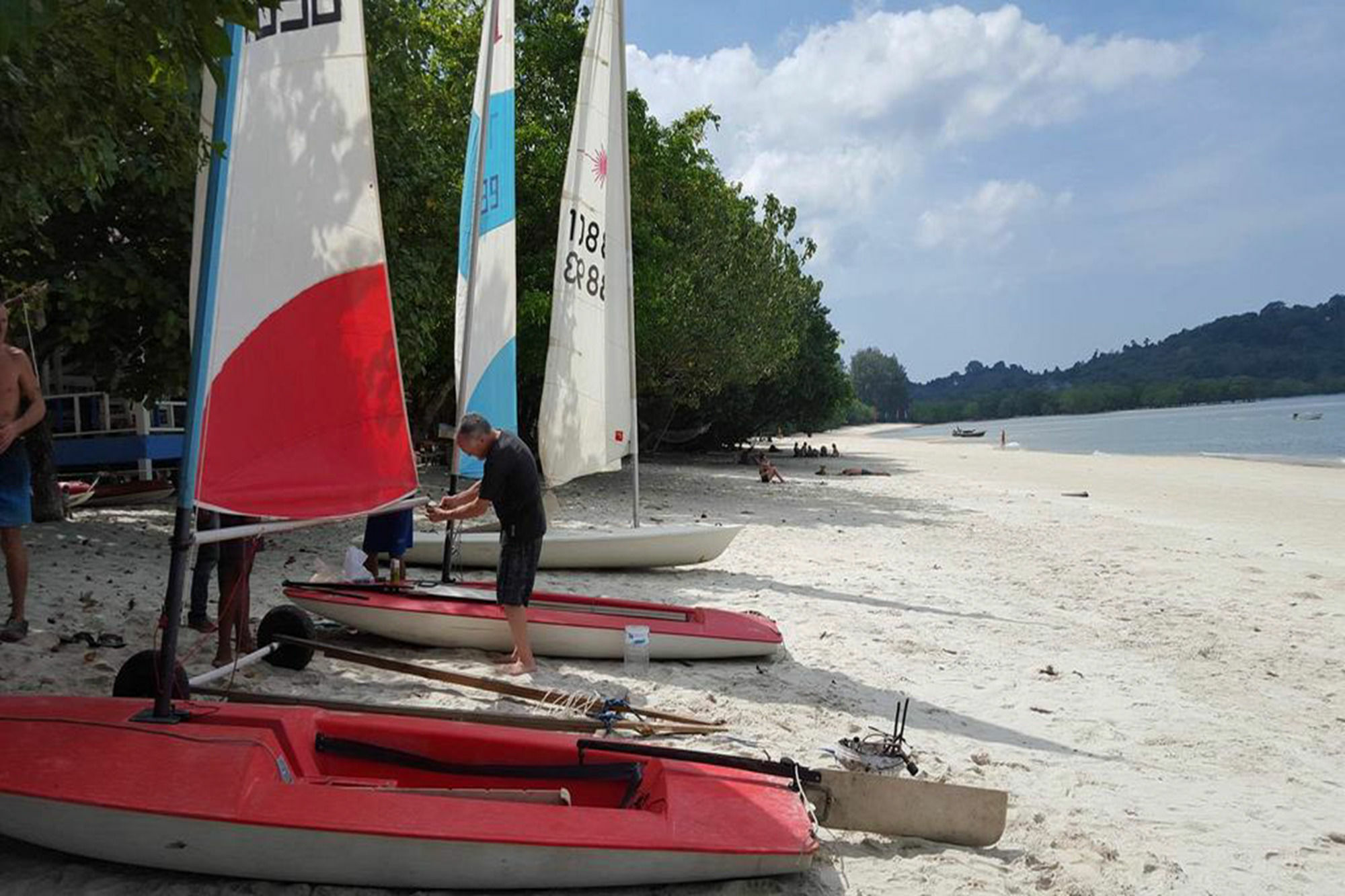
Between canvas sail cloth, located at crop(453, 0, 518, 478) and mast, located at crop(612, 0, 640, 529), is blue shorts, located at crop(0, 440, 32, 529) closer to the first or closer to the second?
canvas sail cloth, located at crop(453, 0, 518, 478)

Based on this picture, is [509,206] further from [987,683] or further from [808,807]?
[808,807]

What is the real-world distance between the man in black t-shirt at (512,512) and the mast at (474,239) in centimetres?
150

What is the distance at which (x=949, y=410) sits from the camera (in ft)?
580

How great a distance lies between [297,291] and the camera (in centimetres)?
429

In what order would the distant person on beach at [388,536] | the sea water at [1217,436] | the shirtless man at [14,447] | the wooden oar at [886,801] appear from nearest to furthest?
the wooden oar at [886,801], the shirtless man at [14,447], the distant person on beach at [388,536], the sea water at [1217,436]

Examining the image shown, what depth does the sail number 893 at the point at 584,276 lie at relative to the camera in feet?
29.9

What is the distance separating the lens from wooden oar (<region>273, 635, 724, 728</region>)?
483 cm

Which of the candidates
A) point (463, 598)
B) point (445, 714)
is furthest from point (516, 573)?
point (445, 714)

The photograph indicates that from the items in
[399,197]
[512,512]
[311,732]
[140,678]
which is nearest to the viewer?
[311,732]

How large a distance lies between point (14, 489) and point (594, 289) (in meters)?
5.45

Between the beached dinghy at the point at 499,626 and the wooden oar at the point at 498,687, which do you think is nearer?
the wooden oar at the point at 498,687

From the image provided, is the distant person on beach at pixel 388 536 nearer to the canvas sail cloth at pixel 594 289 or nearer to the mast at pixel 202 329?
the canvas sail cloth at pixel 594 289

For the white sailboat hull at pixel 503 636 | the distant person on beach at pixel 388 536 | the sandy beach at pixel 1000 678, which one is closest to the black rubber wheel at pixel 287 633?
the sandy beach at pixel 1000 678

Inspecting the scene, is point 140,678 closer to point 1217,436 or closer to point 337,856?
point 337,856
